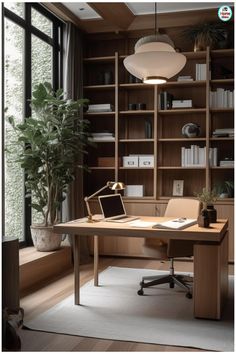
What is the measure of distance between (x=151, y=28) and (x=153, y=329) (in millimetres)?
4124

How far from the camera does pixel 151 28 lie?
609cm

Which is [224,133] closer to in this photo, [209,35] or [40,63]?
[209,35]

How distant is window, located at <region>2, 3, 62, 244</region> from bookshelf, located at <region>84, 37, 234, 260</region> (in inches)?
34.1

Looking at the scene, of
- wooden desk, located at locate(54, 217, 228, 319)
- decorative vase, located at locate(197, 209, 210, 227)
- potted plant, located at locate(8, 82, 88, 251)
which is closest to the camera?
wooden desk, located at locate(54, 217, 228, 319)

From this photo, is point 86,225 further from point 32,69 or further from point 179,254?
point 32,69

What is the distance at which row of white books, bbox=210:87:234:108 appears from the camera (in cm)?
577

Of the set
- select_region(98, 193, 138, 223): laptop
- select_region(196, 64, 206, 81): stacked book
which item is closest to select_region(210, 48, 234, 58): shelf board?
select_region(196, 64, 206, 81): stacked book

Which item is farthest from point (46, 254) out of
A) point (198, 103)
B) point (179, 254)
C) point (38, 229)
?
point (198, 103)

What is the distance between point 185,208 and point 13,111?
2140mm

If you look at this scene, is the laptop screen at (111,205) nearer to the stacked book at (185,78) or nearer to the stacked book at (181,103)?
the stacked book at (181,103)

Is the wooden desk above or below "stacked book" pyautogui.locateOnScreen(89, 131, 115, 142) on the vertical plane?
below

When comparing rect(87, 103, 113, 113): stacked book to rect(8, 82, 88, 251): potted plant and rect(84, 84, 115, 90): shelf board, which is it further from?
rect(8, 82, 88, 251): potted plant

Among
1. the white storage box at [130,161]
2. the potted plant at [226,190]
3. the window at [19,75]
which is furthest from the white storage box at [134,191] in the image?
the window at [19,75]

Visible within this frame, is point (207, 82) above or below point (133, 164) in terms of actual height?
above
